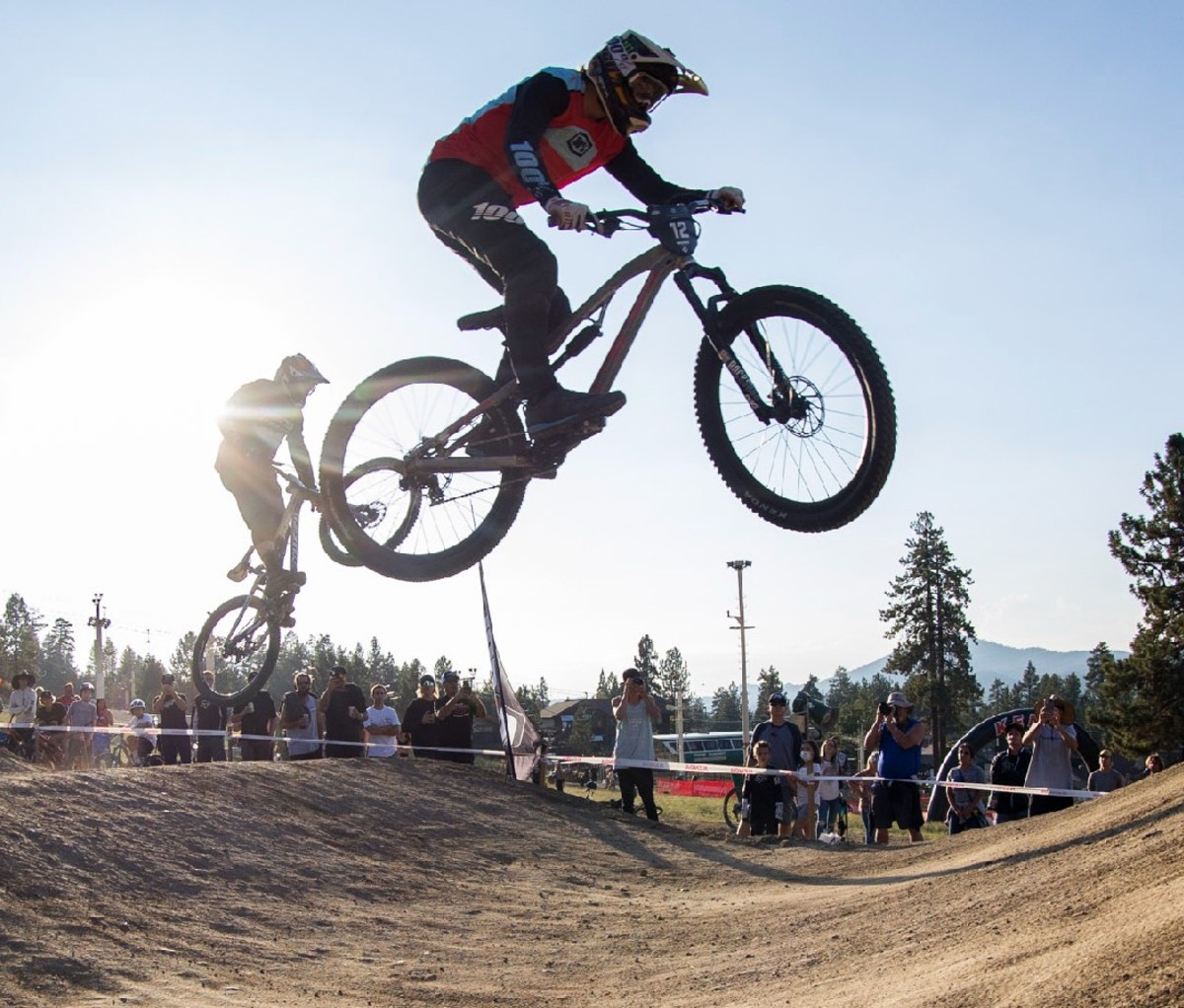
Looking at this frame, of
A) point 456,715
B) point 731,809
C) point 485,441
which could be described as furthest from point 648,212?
point 731,809

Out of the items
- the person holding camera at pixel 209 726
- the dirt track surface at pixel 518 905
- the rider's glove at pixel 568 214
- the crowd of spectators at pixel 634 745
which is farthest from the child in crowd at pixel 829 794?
the rider's glove at pixel 568 214

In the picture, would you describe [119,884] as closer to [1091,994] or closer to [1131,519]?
[1091,994]

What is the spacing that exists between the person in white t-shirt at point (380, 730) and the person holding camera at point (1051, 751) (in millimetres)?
8000

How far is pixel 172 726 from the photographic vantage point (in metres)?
15.0

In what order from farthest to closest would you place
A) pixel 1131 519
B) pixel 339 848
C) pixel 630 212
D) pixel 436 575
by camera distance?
1. pixel 1131 519
2. pixel 339 848
3. pixel 436 575
4. pixel 630 212

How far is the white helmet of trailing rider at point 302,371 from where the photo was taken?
9219mm

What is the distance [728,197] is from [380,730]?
1090cm

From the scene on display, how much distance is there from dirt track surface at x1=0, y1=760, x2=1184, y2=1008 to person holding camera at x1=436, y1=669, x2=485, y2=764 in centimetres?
241

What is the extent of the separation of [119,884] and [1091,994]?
7123mm

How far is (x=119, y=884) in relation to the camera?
8.84 m

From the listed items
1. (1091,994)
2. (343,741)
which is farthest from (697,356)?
(343,741)

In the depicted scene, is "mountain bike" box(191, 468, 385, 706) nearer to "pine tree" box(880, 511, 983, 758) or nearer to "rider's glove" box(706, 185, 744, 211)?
"rider's glove" box(706, 185, 744, 211)

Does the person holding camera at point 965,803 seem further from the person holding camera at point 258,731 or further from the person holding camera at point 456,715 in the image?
the person holding camera at point 258,731

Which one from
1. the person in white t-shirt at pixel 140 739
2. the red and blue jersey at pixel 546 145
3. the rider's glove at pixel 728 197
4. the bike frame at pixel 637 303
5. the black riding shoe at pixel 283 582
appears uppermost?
the red and blue jersey at pixel 546 145
